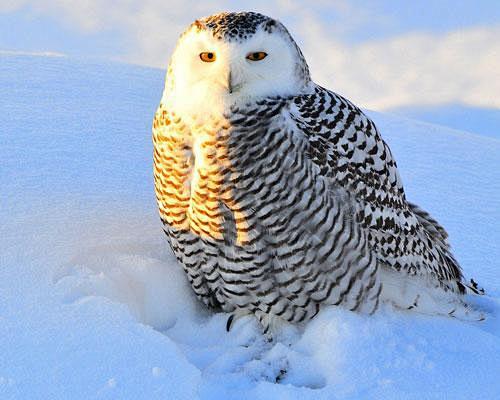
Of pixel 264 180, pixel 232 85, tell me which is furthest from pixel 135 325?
pixel 232 85

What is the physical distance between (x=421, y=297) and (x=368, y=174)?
59cm

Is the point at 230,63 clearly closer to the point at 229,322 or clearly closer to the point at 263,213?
the point at 263,213

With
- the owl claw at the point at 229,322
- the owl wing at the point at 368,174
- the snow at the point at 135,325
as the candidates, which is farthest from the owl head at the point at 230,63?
the owl claw at the point at 229,322

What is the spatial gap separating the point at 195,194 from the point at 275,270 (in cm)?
39

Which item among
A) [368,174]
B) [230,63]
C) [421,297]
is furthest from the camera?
[421,297]

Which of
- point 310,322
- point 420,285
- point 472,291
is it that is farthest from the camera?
point 472,291

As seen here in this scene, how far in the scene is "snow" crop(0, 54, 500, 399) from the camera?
2.40m

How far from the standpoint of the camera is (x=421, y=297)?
10.2ft

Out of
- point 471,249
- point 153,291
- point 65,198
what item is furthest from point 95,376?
point 471,249

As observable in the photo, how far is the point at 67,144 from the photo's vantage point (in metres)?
4.07

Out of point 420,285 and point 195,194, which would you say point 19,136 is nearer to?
point 195,194

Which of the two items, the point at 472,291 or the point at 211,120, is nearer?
the point at 211,120

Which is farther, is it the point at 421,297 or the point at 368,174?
the point at 421,297

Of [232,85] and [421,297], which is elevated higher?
[232,85]
